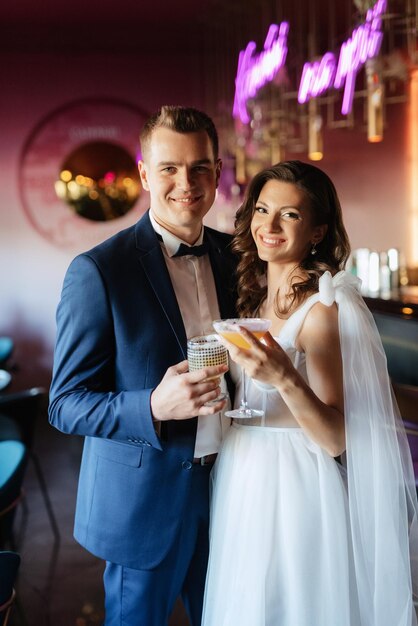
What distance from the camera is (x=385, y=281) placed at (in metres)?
5.91

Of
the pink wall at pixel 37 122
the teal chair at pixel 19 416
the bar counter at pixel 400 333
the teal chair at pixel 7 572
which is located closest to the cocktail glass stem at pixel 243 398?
the teal chair at pixel 7 572

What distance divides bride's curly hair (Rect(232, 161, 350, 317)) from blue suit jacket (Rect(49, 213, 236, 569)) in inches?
14.2

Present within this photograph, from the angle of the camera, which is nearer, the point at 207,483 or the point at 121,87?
the point at 207,483

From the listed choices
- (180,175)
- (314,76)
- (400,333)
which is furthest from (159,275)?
(314,76)

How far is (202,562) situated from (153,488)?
1.26 ft

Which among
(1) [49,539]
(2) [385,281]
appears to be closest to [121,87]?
(2) [385,281]

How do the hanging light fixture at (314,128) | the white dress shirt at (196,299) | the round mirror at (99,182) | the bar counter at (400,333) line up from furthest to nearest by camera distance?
the round mirror at (99,182), the hanging light fixture at (314,128), the bar counter at (400,333), the white dress shirt at (196,299)

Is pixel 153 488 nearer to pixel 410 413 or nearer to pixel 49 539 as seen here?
pixel 410 413

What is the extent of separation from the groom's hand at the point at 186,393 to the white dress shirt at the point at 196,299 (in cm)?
32

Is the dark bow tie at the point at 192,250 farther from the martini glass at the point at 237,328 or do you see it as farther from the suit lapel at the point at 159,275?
the martini glass at the point at 237,328

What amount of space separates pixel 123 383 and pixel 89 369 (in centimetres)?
11

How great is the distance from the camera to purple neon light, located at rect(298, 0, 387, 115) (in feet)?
16.6

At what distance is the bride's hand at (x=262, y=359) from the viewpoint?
5.56 feet

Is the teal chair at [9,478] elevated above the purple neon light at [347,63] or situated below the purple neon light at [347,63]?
below
